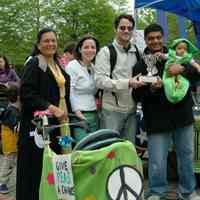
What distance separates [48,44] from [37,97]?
0.52m

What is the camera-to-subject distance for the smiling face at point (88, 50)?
17.1 feet

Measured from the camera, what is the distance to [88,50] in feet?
17.1

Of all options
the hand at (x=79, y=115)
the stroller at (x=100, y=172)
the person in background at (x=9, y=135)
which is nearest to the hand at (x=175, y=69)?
the hand at (x=79, y=115)

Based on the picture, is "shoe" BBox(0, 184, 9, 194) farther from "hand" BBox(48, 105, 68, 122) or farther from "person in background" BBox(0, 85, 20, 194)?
"hand" BBox(48, 105, 68, 122)

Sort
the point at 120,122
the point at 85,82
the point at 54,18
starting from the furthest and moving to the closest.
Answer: the point at 54,18
the point at 85,82
the point at 120,122

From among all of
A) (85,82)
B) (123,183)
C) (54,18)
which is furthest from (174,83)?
(54,18)

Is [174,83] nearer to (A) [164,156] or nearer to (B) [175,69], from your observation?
(B) [175,69]

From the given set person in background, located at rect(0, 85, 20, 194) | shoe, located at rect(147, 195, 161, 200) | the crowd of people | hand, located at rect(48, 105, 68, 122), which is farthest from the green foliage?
hand, located at rect(48, 105, 68, 122)

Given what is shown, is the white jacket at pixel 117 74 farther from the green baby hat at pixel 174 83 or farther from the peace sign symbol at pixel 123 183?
the peace sign symbol at pixel 123 183

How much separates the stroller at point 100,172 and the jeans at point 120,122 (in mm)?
1360

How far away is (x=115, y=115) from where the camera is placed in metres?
5.00

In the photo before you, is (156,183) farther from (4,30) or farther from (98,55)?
(4,30)

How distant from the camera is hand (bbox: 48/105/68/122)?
4383 millimetres

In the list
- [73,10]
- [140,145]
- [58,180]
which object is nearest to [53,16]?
[73,10]
